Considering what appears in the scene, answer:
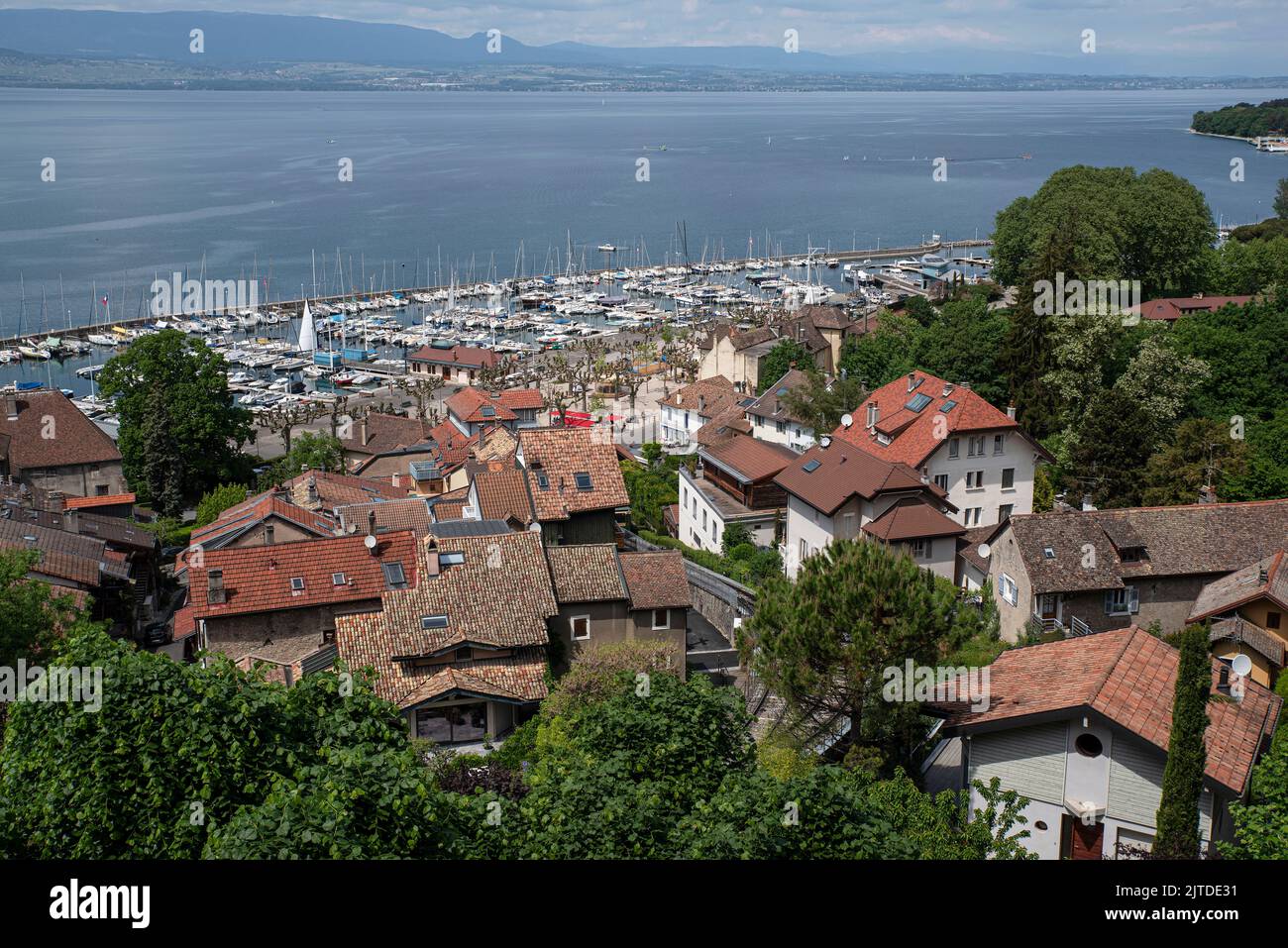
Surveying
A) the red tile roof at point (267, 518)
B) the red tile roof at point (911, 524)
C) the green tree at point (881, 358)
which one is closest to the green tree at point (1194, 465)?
the red tile roof at point (911, 524)

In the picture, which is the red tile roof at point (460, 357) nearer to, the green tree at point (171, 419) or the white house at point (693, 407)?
the white house at point (693, 407)

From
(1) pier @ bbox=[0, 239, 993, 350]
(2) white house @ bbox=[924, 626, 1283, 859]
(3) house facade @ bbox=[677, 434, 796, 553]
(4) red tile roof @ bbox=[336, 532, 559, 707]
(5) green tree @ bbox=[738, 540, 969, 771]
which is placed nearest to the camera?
(2) white house @ bbox=[924, 626, 1283, 859]

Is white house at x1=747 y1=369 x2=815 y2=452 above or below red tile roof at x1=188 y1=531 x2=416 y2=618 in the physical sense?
above

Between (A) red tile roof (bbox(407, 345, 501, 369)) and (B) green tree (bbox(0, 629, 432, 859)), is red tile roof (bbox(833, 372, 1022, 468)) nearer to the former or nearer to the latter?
(B) green tree (bbox(0, 629, 432, 859))

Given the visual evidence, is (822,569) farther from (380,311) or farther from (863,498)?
(380,311)

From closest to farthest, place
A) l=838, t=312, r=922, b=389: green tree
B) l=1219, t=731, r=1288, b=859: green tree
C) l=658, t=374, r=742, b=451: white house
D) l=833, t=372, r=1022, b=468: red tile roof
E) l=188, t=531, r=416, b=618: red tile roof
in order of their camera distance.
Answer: l=1219, t=731, r=1288, b=859: green tree, l=188, t=531, r=416, b=618: red tile roof, l=833, t=372, r=1022, b=468: red tile roof, l=838, t=312, r=922, b=389: green tree, l=658, t=374, r=742, b=451: white house

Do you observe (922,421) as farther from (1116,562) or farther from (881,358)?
(881,358)

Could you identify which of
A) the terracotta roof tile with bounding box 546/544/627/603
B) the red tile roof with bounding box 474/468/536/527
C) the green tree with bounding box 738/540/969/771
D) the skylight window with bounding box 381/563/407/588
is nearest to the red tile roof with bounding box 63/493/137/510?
the red tile roof with bounding box 474/468/536/527
